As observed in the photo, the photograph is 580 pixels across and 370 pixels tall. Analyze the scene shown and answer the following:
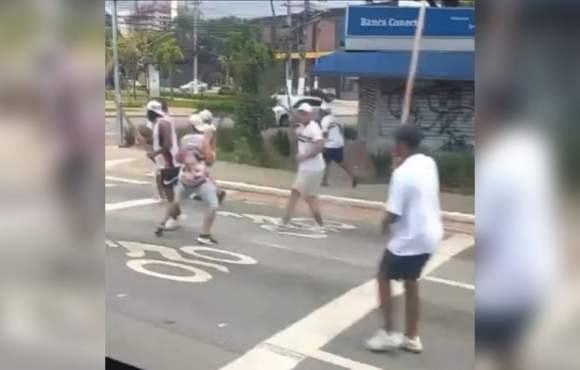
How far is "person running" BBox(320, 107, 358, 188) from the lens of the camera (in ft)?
6.77

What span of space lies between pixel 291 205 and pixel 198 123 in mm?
436

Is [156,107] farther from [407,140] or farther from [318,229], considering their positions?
[407,140]

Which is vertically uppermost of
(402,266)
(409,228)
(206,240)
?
(409,228)

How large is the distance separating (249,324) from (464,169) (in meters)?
0.99

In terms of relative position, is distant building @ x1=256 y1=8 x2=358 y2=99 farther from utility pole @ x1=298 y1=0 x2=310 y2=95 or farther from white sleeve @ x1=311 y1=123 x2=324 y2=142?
white sleeve @ x1=311 y1=123 x2=324 y2=142

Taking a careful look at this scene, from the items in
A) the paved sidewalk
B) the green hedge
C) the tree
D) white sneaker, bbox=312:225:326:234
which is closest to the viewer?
the green hedge

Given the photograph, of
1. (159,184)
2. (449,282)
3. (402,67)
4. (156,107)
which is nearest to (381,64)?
(402,67)

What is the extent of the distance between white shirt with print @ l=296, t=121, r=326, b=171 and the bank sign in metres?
Result: 0.28

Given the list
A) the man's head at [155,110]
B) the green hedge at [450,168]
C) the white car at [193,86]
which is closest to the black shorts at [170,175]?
the man's head at [155,110]

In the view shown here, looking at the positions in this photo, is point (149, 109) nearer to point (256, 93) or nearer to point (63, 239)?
point (256, 93)

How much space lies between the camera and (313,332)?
202 cm

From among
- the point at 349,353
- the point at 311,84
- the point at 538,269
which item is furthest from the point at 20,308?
the point at 538,269

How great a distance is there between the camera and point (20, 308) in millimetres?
1721

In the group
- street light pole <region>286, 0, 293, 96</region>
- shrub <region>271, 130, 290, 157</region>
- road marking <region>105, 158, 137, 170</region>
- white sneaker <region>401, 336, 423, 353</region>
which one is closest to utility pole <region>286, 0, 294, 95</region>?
street light pole <region>286, 0, 293, 96</region>
